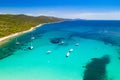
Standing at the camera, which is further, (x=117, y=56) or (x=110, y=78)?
(x=117, y=56)

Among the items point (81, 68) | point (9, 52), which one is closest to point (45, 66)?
point (81, 68)

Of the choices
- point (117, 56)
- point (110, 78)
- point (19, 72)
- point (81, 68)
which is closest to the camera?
point (110, 78)

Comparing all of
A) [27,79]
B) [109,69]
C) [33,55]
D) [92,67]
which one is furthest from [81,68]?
[33,55]

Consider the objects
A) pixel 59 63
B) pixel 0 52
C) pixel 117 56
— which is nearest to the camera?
pixel 59 63

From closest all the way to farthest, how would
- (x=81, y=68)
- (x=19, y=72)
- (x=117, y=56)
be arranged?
(x=19, y=72), (x=81, y=68), (x=117, y=56)

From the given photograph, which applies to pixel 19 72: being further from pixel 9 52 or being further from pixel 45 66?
pixel 9 52

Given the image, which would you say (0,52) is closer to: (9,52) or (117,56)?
(9,52)

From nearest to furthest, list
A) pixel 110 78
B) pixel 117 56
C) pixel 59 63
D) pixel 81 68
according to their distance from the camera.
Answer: pixel 110 78, pixel 81 68, pixel 59 63, pixel 117 56

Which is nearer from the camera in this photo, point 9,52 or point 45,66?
point 45,66
